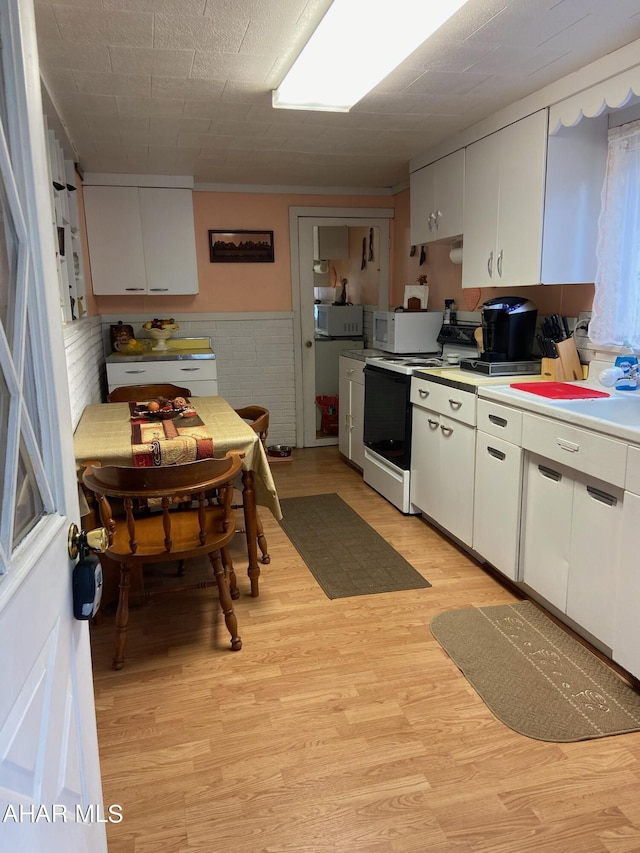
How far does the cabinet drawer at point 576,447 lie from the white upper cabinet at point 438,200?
1.69 metres

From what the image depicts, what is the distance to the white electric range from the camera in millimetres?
3693

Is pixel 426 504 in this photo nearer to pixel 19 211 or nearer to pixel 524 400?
pixel 524 400

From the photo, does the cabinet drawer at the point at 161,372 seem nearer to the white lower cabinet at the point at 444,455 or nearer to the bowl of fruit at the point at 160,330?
the bowl of fruit at the point at 160,330

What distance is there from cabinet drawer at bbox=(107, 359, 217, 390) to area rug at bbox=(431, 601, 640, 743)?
8.57 feet

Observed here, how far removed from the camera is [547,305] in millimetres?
3311

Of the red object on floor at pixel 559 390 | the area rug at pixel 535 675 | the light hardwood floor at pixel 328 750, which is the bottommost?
the light hardwood floor at pixel 328 750

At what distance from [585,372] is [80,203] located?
3.58 m

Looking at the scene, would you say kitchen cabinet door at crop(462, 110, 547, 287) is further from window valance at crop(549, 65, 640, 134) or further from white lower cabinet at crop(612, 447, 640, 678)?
white lower cabinet at crop(612, 447, 640, 678)

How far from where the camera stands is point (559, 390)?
271cm

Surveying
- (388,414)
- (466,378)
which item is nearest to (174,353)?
(388,414)

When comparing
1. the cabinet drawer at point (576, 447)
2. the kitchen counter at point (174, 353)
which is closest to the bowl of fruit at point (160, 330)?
the kitchen counter at point (174, 353)

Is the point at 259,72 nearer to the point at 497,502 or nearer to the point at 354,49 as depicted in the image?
the point at 354,49

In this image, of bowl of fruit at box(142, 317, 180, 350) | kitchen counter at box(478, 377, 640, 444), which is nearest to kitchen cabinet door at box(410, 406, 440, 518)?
kitchen counter at box(478, 377, 640, 444)

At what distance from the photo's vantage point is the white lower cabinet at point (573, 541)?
2.10m
